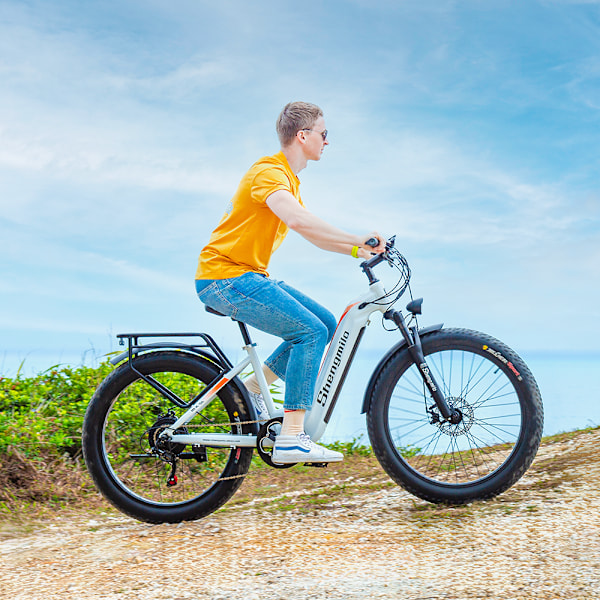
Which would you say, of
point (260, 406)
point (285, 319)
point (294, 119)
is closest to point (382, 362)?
point (285, 319)

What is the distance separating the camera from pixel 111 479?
13.3ft

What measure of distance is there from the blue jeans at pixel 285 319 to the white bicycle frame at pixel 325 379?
0.16m

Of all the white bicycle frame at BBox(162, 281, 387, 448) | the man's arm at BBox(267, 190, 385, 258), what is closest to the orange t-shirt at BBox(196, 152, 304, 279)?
the man's arm at BBox(267, 190, 385, 258)

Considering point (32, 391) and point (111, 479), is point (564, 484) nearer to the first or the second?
point (111, 479)

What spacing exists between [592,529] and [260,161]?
2772 mm

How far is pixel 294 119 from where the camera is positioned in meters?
3.98

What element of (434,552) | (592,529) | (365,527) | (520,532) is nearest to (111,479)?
(365,527)

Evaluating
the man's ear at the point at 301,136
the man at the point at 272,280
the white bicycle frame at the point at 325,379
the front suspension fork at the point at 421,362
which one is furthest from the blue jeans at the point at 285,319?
the man's ear at the point at 301,136

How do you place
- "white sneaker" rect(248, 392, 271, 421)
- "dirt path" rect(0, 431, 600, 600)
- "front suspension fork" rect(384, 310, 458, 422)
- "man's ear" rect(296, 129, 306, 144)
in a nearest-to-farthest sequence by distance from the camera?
"dirt path" rect(0, 431, 600, 600)
"front suspension fork" rect(384, 310, 458, 422)
"man's ear" rect(296, 129, 306, 144)
"white sneaker" rect(248, 392, 271, 421)

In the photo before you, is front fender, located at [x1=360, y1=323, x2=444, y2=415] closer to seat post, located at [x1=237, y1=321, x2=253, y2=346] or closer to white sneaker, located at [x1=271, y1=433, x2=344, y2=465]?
white sneaker, located at [x1=271, y1=433, x2=344, y2=465]

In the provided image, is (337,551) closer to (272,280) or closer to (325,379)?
(325,379)

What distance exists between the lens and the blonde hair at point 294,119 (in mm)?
3975

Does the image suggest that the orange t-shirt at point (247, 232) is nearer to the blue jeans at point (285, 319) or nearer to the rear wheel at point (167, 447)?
the blue jeans at point (285, 319)

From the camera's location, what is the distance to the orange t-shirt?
3.83 metres
